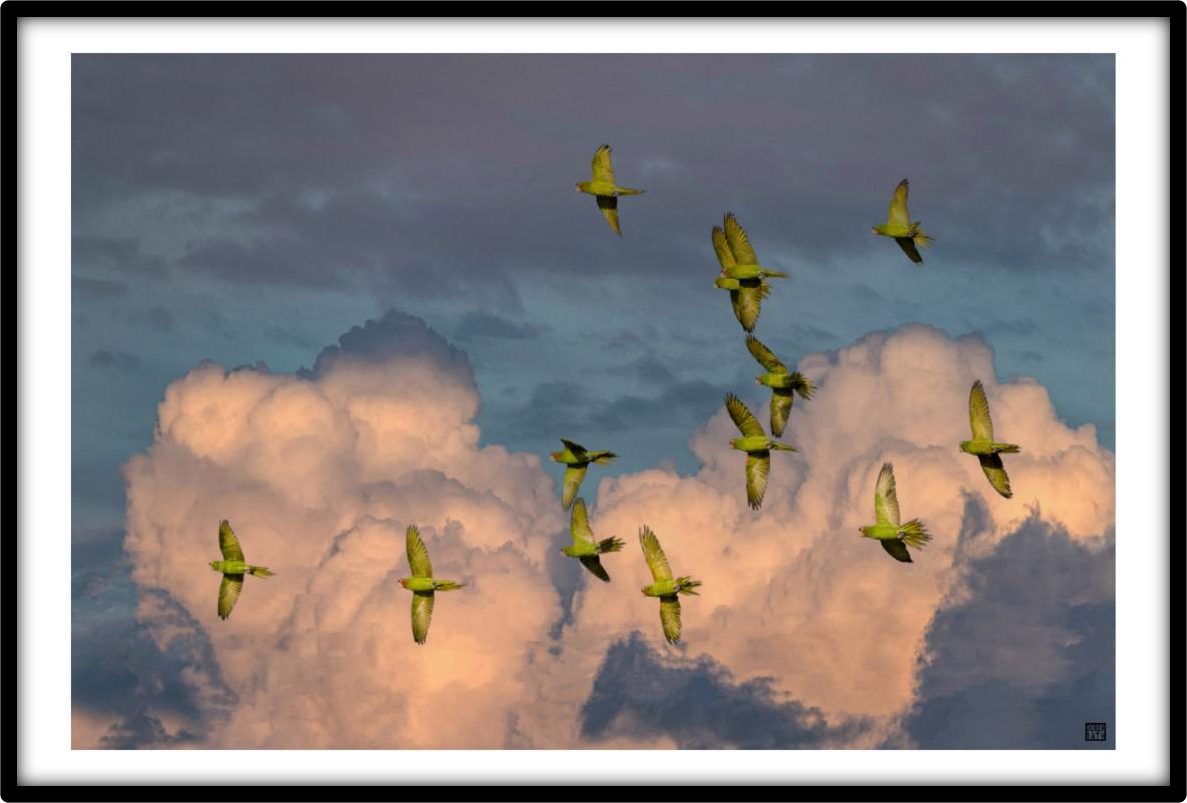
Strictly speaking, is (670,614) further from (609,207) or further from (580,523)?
(609,207)

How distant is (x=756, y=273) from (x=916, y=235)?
8948 millimetres

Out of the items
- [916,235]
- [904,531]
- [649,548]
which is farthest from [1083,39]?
[649,548]

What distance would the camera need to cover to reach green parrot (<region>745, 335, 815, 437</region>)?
316ft

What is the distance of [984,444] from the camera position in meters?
89.8

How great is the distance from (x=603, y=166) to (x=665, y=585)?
899 inches

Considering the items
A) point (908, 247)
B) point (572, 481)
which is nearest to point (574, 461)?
point (572, 481)

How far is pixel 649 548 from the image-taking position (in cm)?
9462

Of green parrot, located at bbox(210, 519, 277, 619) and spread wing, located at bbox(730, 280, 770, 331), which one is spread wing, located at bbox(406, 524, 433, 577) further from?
spread wing, located at bbox(730, 280, 770, 331)

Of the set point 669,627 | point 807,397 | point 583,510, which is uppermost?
point 807,397

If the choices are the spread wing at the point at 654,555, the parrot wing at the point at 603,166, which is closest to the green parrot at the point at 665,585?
the spread wing at the point at 654,555

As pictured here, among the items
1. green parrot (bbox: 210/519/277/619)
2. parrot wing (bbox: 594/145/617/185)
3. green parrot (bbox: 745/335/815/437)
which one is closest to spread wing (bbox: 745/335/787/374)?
green parrot (bbox: 745/335/815/437)

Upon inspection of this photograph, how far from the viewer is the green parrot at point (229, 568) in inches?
4023

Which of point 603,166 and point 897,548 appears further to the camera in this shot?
point 603,166

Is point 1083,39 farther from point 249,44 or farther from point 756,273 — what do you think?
point 249,44
